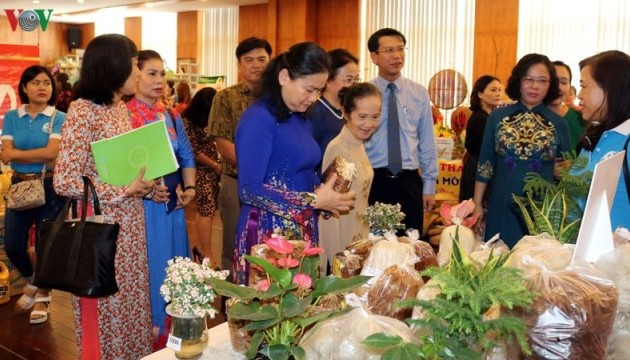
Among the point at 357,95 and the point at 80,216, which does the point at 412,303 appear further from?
the point at 357,95

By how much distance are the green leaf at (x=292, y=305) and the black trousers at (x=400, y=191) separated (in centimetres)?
250

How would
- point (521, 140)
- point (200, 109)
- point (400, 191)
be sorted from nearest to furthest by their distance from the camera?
point (521, 140) → point (400, 191) → point (200, 109)

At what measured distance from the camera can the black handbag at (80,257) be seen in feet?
Result: 7.84

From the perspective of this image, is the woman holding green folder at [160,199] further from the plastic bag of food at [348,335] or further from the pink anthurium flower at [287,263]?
the plastic bag of food at [348,335]

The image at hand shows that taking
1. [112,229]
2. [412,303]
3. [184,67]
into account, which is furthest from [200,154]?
[184,67]

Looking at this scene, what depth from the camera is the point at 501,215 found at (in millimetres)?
3635

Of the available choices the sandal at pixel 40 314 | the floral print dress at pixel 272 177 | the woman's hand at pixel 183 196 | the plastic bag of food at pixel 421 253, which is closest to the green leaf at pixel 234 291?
the plastic bag of food at pixel 421 253

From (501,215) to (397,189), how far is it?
0.57 meters

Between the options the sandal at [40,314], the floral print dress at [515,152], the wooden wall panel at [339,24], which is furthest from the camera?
the wooden wall panel at [339,24]

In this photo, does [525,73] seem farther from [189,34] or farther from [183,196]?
[189,34]

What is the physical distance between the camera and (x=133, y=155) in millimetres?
2648

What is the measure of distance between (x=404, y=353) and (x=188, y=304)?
0.64 m

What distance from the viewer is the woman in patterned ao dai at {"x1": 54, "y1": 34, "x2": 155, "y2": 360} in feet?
8.39

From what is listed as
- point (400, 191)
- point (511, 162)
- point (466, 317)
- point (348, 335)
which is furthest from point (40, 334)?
point (466, 317)
